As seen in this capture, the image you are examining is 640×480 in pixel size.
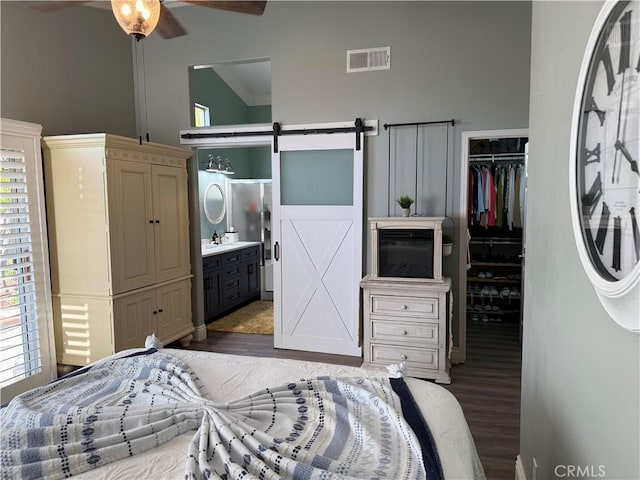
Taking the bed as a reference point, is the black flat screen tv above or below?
above

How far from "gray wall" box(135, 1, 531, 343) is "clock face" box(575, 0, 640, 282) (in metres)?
2.56

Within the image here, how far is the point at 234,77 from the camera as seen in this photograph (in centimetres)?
641

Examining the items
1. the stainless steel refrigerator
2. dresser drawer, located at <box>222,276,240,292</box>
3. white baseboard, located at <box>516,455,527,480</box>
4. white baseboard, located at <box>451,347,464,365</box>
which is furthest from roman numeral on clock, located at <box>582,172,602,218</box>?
the stainless steel refrigerator

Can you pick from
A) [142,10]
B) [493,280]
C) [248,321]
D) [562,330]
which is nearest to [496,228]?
[493,280]

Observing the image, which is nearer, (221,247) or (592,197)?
(592,197)

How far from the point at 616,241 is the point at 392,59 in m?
3.20

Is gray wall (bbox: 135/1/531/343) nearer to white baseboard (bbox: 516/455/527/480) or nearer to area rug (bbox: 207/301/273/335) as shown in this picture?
white baseboard (bbox: 516/455/527/480)

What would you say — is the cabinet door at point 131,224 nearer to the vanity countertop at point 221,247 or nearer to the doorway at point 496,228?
the vanity countertop at point 221,247

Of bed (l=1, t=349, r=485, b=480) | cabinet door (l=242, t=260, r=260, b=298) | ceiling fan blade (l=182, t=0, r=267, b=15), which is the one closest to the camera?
bed (l=1, t=349, r=485, b=480)

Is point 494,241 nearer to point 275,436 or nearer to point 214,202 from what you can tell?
point 214,202

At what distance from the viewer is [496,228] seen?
5.15m

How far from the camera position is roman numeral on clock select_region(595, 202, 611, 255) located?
1.05 m

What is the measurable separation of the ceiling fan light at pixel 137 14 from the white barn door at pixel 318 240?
6.89 feet

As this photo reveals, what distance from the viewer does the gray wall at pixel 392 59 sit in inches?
138
